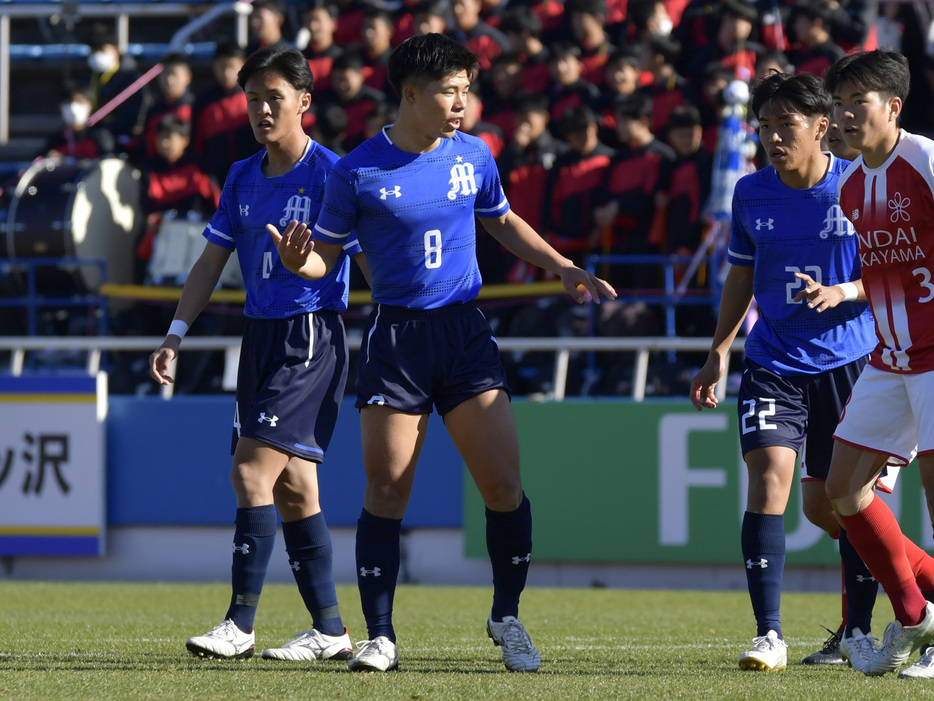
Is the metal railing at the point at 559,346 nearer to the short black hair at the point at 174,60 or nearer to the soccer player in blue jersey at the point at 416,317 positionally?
the short black hair at the point at 174,60

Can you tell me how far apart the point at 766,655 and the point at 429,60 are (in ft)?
7.64

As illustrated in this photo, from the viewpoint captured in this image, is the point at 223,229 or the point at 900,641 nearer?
the point at 900,641

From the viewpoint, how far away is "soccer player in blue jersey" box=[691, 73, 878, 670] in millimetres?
5105

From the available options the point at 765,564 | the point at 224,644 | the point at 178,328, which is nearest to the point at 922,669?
the point at 765,564

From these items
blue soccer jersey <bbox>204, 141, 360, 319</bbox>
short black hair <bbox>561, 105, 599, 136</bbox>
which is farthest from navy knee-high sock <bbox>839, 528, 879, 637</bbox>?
short black hair <bbox>561, 105, 599, 136</bbox>

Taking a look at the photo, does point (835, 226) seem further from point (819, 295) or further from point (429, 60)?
point (429, 60)

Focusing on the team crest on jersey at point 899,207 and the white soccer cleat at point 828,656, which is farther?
the white soccer cleat at point 828,656

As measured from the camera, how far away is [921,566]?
518 cm

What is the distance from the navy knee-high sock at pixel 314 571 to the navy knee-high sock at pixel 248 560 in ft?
0.50

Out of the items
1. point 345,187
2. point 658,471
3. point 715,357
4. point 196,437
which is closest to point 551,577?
point 658,471

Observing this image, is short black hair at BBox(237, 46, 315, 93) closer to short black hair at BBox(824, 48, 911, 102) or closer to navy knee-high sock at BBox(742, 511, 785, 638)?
short black hair at BBox(824, 48, 911, 102)

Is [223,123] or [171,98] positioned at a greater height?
[171,98]

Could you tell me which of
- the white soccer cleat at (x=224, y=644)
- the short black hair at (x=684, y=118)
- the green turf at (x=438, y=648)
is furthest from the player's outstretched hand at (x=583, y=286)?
the short black hair at (x=684, y=118)

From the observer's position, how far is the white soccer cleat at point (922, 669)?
15.6 ft
